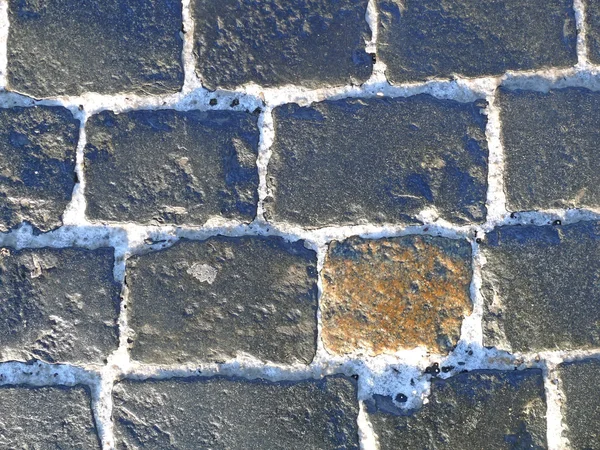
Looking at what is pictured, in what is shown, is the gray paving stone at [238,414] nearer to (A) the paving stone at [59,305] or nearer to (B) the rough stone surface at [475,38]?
(A) the paving stone at [59,305]

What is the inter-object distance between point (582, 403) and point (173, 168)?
157cm

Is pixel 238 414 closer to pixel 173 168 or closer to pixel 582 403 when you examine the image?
pixel 173 168

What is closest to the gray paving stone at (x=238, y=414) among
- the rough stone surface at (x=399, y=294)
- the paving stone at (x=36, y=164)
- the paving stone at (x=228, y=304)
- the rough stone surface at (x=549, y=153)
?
the paving stone at (x=228, y=304)

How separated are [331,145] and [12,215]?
110cm

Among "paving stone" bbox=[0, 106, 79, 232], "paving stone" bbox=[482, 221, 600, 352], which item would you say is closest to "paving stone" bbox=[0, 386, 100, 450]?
"paving stone" bbox=[0, 106, 79, 232]

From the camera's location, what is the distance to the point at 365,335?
1.91m

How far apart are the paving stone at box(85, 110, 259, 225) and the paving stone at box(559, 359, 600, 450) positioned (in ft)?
3.95

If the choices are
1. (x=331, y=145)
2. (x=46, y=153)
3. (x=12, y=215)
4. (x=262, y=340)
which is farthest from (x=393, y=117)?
(x=12, y=215)

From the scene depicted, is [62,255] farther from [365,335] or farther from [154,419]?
[365,335]

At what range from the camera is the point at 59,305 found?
75.7 inches

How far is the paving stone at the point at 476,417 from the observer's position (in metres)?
1.90

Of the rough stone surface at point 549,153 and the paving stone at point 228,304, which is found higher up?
the rough stone surface at point 549,153

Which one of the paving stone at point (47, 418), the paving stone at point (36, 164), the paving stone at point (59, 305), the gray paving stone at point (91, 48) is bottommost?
the paving stone at point (47, 418)

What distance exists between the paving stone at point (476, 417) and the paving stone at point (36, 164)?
4.16ft
